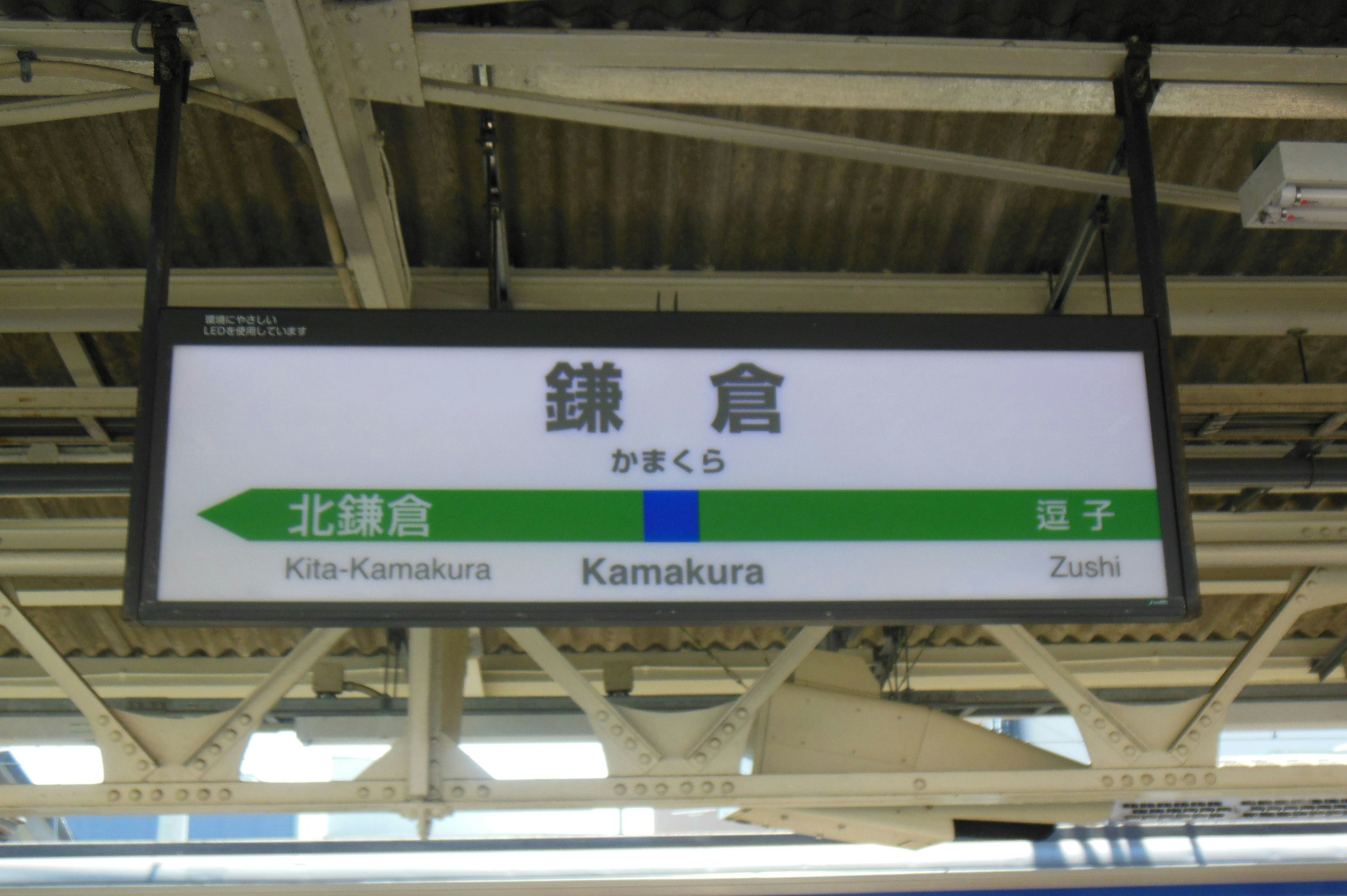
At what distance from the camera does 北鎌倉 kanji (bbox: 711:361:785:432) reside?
250 centimetres

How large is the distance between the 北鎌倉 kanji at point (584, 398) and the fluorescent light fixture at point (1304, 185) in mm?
1550

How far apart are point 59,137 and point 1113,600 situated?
→ 3.26m

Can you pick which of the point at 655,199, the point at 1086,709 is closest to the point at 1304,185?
the point at 655,199

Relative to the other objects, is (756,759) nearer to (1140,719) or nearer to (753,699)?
(753,699)

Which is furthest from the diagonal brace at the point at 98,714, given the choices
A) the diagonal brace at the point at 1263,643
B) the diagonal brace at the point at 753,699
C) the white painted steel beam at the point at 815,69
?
the diagonal brace at the point at 1263,643

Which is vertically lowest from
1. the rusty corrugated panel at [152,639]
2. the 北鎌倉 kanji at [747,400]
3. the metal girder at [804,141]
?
the 北鎌倉 kanji at [747,400]

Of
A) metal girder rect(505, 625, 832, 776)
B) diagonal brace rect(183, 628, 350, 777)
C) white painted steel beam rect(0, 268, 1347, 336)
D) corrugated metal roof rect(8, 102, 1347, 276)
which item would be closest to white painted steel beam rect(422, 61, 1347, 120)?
corrugated metal roof rect(8, 102, 1347, 276)

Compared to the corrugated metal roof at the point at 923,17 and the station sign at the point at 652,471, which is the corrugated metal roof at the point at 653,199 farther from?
the station sign at the point at 652,471

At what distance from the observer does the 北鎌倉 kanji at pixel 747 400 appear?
250 cm

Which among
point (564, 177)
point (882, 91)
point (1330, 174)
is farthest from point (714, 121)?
point (1330, 174)

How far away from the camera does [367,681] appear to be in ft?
22.2

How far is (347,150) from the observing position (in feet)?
9.54

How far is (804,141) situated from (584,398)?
106 centimetres

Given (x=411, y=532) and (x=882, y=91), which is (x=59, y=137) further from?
(x=882, y=91)
